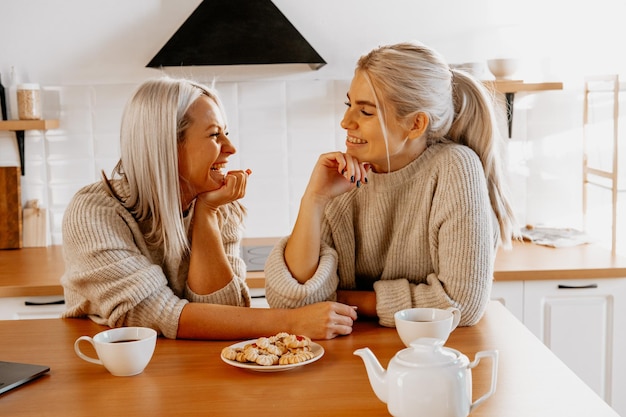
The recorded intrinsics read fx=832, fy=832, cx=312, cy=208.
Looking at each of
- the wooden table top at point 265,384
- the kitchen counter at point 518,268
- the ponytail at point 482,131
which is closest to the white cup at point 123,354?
the wooden table top at point 265,384

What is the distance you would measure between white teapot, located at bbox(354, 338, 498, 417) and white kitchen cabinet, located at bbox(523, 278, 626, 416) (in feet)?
5.56

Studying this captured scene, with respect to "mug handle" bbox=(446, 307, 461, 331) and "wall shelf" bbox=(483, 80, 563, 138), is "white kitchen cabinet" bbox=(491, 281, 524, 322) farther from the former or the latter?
"mug handle" bbox=(446, 307, 461, 331)

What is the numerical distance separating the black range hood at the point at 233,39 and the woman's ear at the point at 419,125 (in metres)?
1.22

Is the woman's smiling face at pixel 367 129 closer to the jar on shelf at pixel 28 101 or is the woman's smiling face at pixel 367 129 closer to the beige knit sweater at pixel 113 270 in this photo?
the beige knit sweater at pixel 113 270

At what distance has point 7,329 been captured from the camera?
188 cm

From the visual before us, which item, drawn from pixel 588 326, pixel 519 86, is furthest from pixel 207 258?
pixel 519 86

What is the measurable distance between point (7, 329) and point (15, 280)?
0.96 m

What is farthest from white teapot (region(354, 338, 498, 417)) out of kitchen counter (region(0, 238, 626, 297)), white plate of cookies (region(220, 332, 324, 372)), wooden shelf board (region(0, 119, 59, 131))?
wooden shelf board (region(0, 119, 59, 131))

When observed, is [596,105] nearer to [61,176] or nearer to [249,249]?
[249,249]

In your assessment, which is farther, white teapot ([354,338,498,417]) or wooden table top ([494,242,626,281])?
wooden table top ([494,242,626,281])

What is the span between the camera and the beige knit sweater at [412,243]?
1789 mm

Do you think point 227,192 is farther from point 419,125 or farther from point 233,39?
point 233,39

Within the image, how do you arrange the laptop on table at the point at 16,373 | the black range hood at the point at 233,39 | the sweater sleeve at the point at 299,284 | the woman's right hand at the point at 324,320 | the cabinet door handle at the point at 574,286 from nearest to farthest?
the laptop on table at the point at 16,373, the woman's right hand at the point at 324,320, the sweater sleeve at the point at 299,284, the cabinet door handle at the point at 574,286, the black range hood at the point at 233,39

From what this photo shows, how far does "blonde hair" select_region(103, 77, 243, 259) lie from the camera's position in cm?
188
